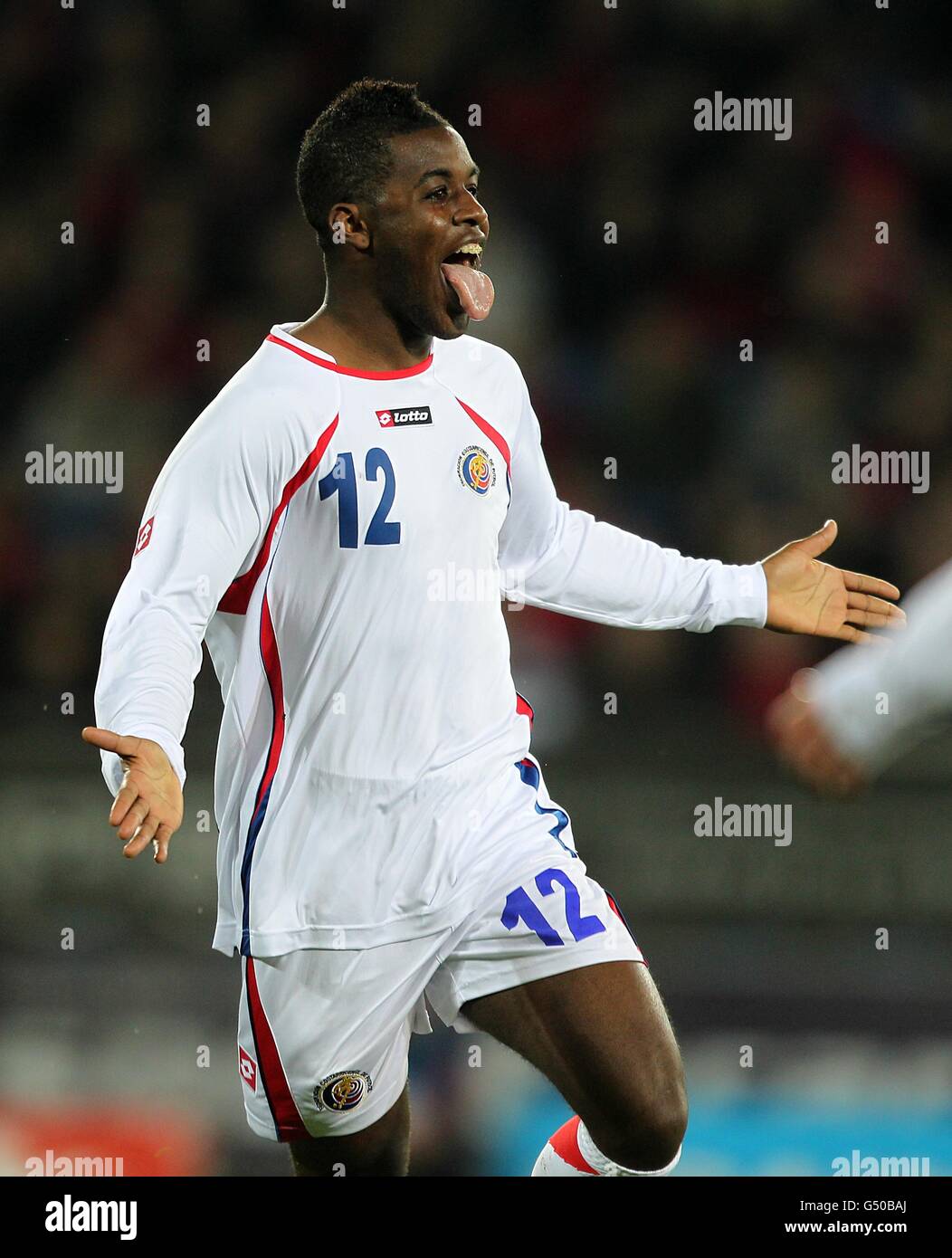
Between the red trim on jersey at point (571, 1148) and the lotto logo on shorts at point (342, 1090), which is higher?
the lotto logo on shorts at point (342, 1090)

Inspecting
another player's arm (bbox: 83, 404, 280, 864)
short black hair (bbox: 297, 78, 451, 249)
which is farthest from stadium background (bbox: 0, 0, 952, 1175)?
short black hair (bbox: 297, 78, 451, 249)

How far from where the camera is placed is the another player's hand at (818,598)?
3578 millimetres

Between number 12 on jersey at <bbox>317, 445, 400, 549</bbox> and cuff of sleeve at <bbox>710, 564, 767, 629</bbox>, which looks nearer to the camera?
number 12 on jersey at <bbox>317, 445, 400, 549</bbox>

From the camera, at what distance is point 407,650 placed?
3.17m

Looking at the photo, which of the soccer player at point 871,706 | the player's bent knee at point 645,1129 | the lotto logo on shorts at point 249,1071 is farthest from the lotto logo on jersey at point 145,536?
the player's bent knee at point 645,1129

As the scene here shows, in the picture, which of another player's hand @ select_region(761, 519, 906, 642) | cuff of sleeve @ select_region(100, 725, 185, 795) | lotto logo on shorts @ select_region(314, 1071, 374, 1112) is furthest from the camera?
another player's hand @ select_region(761, 519, 906, 642)

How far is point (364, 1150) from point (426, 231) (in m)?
1.71

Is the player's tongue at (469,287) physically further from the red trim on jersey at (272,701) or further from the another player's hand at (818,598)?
the another player's hand at (818,598)

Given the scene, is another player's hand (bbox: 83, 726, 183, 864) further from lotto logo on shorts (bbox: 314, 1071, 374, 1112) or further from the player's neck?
the player's neck

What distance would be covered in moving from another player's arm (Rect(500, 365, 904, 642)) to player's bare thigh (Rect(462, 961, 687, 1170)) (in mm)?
808

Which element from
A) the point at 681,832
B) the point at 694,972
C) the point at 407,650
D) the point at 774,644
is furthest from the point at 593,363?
the point at 407,650

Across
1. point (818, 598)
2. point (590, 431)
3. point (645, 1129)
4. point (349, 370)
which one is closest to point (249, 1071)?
Result: point (645, 1129)

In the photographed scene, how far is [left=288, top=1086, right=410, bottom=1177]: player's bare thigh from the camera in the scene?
3262 mm
